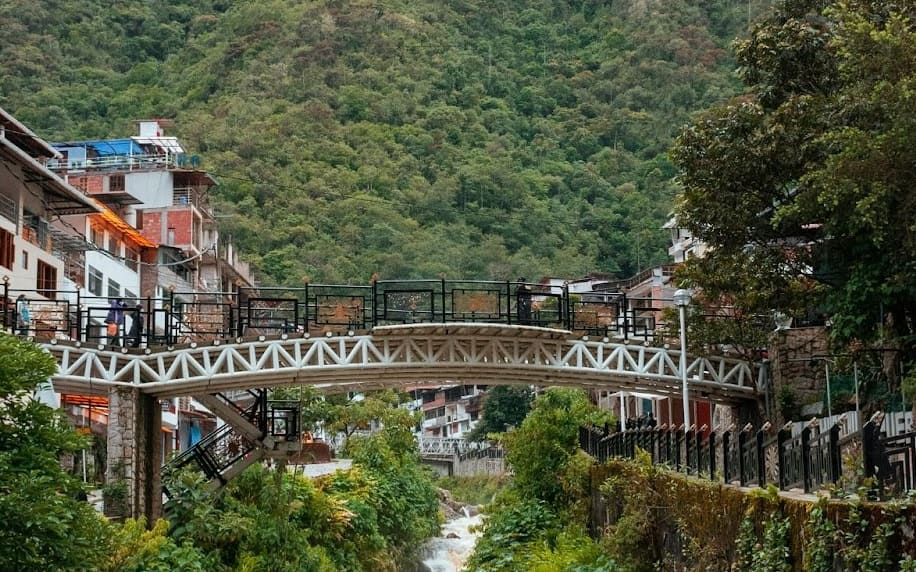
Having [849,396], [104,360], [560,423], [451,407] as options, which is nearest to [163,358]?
[104,360]

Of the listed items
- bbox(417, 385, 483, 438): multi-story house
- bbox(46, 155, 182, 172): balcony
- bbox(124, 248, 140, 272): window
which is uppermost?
bbox(46, 155, 182, 172): balcony

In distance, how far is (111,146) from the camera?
7319 cm

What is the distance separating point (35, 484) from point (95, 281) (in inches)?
1413

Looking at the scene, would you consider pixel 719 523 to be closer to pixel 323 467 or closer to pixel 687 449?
pixel 687 449

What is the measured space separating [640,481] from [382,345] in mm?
12877

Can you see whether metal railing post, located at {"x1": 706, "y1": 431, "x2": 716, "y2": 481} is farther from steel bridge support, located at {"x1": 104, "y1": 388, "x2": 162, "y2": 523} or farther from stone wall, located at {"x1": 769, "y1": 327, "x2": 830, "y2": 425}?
steel bridge support, located at {"x1": 104, "y1": 388, "x2": 162, "y2": 523}

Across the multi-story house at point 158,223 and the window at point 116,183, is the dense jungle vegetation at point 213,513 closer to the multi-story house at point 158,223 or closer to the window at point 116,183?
the multi-story house at point 158,223

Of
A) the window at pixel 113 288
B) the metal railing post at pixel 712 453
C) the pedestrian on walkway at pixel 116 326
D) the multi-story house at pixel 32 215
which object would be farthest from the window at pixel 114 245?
the metal railing post at pixel 712 453

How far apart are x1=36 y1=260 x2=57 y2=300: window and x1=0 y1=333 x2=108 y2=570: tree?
2491 cm

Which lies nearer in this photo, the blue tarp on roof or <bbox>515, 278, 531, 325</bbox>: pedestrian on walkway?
<bbox>515, 278, 531, 325</bbox>: pedestrian on walkway

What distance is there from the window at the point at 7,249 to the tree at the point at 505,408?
197 ft

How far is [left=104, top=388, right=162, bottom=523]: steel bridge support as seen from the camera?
3650 centimetres

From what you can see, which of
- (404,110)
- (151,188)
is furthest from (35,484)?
(404,110)

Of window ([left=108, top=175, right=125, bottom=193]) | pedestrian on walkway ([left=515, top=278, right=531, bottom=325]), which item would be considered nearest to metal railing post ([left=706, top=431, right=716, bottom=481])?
pedestrian on walkway ([left=515, top=278, right=531, bottom=325])
